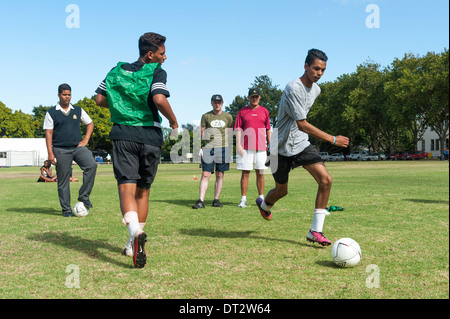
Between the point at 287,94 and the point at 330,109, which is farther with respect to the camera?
the point at 330,109

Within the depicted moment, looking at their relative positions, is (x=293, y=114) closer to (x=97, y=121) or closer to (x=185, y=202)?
(x=185, y=202)

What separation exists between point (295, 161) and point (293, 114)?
601 millimetres

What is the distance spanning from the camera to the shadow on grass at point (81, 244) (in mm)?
4242

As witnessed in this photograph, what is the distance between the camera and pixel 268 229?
18.9ft

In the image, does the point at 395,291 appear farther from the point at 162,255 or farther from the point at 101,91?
the point at 101,91

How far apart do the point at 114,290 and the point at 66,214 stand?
15.5 ft

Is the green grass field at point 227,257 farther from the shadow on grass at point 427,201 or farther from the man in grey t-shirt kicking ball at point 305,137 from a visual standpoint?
the shadow on grass at point 427,201

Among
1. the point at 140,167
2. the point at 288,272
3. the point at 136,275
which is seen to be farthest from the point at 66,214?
the point at 288,272

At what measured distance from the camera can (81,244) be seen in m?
4.93

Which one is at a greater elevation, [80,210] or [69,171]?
[69,171]

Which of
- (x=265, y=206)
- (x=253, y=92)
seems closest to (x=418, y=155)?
(x=253, y=92)

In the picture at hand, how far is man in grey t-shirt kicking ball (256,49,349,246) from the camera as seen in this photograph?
474 centimetres

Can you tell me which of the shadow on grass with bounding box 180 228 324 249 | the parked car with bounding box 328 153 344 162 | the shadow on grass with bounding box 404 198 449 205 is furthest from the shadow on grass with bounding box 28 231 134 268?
the parked car with bounding box 328 153 344 162
